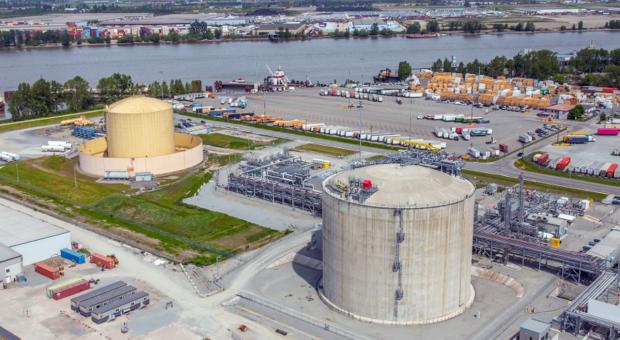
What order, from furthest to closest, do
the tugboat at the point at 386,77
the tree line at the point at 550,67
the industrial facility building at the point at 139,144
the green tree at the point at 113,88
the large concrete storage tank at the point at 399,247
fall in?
1. the tugboat at the point at 386,77
2. the tree line at the point at 550,67
3. the green tree at the point at 113,88
4. the industrial facility building at the point at 139,144
5. the large concrete storage tank at the point at 399,247

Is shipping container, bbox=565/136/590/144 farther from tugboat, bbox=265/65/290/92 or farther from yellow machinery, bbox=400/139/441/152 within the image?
tugboat, bbox=265/65/290/92

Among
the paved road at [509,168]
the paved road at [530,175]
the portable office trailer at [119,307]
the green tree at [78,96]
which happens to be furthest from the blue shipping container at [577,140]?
the green tree at [78,96]

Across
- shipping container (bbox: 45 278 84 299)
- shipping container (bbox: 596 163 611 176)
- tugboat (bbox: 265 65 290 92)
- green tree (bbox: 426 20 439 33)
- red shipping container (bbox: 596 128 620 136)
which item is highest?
green tree (bbox: 426 20 439 33)

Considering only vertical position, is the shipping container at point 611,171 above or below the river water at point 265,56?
below

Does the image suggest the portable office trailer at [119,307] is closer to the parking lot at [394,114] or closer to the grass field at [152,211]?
the grass field at [152,211]

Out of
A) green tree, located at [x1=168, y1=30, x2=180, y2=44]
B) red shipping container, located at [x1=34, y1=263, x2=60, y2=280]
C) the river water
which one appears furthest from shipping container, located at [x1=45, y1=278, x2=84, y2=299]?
green tree, located at [x1=168, y1=30, x2=180, y2=44]

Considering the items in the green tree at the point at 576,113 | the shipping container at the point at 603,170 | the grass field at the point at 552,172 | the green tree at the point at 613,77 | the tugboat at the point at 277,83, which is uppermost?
the green tree at the point at 613,77

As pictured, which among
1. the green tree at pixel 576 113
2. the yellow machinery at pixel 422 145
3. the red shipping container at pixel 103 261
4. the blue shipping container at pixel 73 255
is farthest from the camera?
the green tree at pixel 576 113

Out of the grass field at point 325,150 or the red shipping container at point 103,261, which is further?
the grass field at point 325,150

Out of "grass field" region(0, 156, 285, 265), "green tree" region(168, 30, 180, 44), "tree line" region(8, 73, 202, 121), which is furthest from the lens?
"green tree" region(168, 30, 180, 44)
